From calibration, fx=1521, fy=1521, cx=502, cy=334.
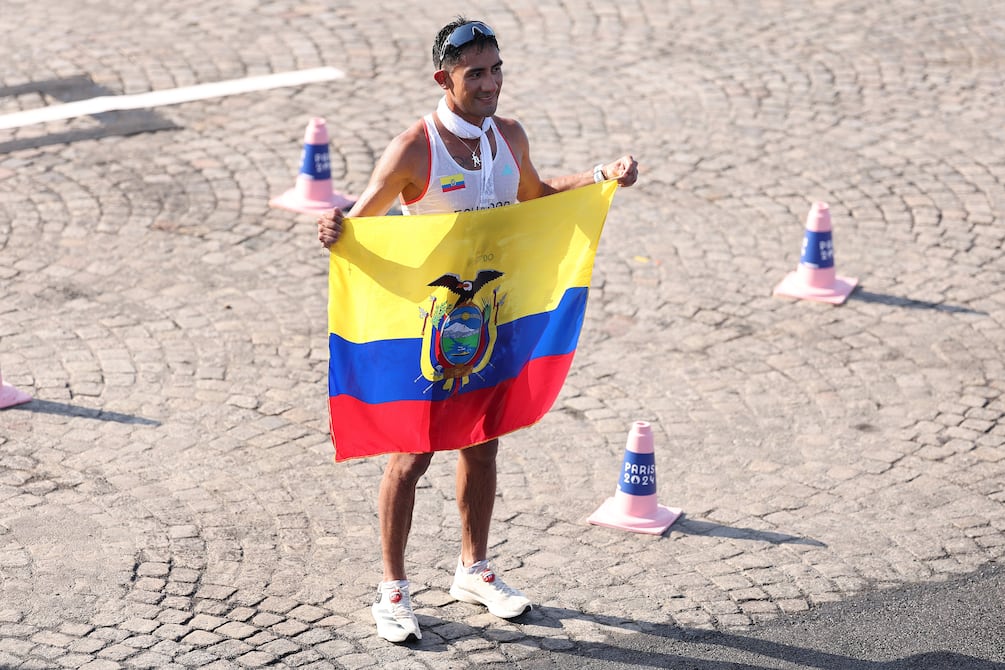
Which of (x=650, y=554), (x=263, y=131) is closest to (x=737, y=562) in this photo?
(x=650, y=554)

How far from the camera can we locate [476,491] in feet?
21.2

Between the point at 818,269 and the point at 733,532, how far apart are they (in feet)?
9.73

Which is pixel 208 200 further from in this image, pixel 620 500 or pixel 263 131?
pixel 620 500

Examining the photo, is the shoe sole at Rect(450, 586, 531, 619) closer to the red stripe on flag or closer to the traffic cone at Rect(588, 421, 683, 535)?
the red stripe on flag

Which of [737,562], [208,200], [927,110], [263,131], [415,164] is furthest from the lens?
[927,110]

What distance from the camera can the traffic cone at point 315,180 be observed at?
10719 mm

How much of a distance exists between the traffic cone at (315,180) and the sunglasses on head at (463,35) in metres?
4.71

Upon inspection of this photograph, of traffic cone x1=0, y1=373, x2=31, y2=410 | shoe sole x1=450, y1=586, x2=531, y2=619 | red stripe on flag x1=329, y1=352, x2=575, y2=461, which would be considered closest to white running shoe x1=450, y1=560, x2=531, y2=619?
shoe sole x1=450, y1=586, x2=531, y2=619

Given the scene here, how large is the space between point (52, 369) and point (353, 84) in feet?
16.9

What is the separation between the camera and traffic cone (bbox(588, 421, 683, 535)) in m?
7.24

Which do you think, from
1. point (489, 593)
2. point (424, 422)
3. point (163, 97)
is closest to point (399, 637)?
point (489, 593)

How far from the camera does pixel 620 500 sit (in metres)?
7.36

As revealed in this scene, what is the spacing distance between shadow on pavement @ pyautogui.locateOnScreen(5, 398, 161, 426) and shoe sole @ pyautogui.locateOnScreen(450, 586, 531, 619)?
7.37ft

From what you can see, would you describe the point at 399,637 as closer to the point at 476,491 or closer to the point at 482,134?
the point at 476,491
